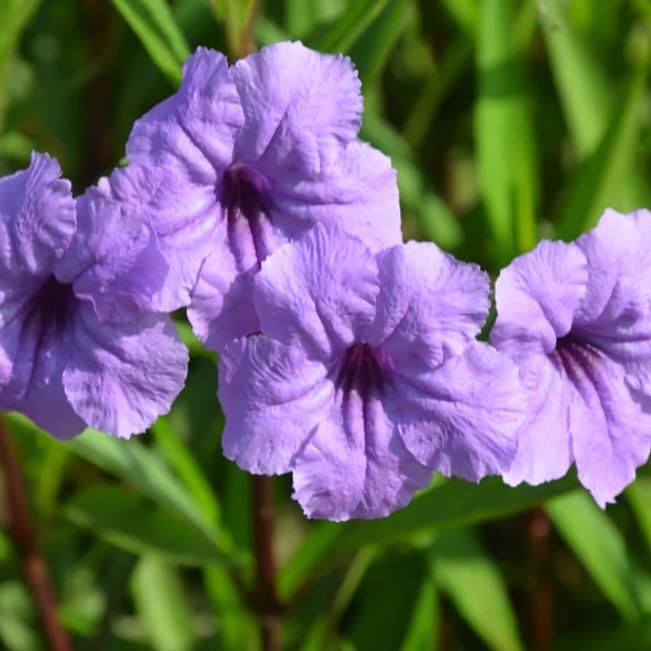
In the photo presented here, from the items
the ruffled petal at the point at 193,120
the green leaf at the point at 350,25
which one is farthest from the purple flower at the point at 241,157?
the green leaf at the point at 350,25

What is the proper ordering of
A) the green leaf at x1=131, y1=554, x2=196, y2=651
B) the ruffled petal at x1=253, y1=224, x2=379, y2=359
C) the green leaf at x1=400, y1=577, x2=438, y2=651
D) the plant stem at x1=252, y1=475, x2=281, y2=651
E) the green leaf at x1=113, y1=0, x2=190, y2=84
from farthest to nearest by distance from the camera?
the green leaf at x1=131, y1=554, x2=196, y2=651 → the green leaf at x1=400, y1=577, x2=438, y2=651 → the plant stem at x1=252, y1=475, x2=281, y2=651 → the green leaf at x1=113, y1=0, x2=190, y2=84 → the ruffled petal at x1=253, y1=224, x2=379, y2=359

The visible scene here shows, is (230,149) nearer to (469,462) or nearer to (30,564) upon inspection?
(469,462)

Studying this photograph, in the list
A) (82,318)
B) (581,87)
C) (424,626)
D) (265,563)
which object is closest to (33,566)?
(265,563)

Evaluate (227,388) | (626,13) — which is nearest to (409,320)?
(227,388)

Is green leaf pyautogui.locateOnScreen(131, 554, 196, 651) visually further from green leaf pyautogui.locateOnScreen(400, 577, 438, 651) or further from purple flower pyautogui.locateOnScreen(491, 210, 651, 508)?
purple flower pyautogui.locateOnScreen(491, 210, 651, 508)

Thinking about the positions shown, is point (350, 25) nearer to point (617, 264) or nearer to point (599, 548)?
point (617, 264)

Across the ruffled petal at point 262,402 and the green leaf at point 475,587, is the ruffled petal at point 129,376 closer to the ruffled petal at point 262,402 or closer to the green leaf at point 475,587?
the ruffled petal at point 262,402

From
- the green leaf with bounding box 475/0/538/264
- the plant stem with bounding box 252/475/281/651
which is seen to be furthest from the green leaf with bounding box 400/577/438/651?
the green leaf with bounding box 475/0/538/264
